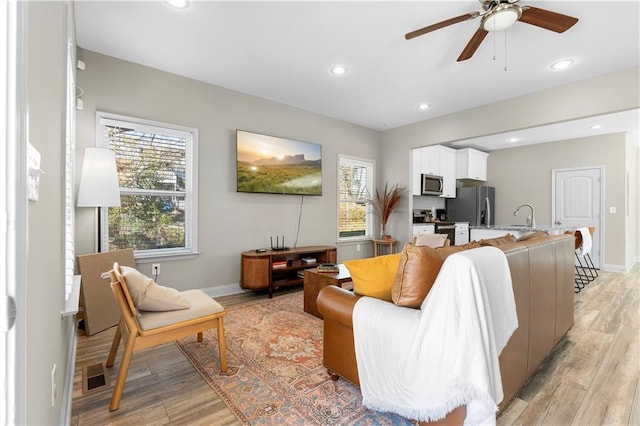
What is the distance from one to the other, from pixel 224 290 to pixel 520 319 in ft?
10.7

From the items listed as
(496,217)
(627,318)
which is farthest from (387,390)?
(496,217)

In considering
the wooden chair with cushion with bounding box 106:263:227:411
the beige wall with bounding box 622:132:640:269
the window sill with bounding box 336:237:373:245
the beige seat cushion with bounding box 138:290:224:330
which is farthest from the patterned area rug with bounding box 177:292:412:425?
the beige wall with bounding box 622:132:640:269

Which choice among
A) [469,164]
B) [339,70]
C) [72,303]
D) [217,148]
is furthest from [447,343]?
[469,164]

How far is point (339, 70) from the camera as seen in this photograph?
334 centimetres

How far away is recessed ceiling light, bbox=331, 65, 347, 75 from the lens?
129 inches

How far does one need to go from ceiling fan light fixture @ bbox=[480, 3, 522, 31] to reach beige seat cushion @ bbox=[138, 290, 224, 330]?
9.28 ft

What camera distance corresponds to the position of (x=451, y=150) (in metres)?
6.47

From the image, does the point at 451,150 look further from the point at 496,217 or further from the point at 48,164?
the point at 48,164

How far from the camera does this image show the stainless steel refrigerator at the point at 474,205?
21.1 feet

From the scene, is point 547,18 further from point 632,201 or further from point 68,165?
point 632,201

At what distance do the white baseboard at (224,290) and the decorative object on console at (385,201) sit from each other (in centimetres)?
290

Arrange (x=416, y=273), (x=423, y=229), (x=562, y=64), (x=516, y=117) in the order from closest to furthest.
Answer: (x=416, y=273) < (x=562, y=64) < (x=516, y=117) < (x=423, y=229)

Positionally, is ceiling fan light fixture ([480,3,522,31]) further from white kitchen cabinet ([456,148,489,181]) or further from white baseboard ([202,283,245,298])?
white kitchen cabinet ([456,148,489,181])

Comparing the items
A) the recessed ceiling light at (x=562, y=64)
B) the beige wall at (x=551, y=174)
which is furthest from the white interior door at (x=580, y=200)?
the recessed ceiling light at (x=562, y=64)
